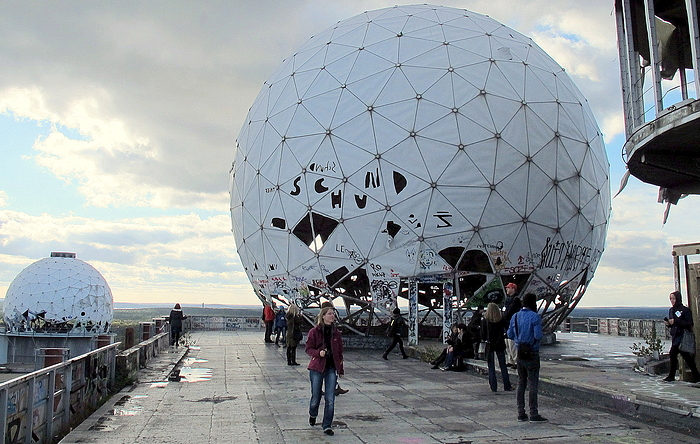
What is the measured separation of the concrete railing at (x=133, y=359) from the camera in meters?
11.3

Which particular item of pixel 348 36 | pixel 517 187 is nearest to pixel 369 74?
pixel 348 36

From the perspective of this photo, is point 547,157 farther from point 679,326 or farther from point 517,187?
point 679,326

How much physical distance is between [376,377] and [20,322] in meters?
36.1

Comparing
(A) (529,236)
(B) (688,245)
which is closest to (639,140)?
(B) (688,245)

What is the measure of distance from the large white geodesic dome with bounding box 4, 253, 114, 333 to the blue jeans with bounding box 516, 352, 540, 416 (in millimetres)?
38989

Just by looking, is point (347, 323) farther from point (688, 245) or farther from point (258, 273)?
point (688, 245)

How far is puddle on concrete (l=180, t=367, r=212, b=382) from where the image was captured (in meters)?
12.0

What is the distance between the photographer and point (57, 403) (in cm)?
742

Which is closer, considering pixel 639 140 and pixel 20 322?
pixel 639 140

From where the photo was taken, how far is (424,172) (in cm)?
1731

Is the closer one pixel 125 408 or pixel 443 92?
pixel 125 408

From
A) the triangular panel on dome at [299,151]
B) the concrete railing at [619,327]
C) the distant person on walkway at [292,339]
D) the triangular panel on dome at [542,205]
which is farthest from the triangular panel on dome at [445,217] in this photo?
the concrete railing at [619,327]

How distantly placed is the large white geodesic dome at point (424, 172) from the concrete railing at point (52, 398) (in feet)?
29.7

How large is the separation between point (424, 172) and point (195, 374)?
342 inches
